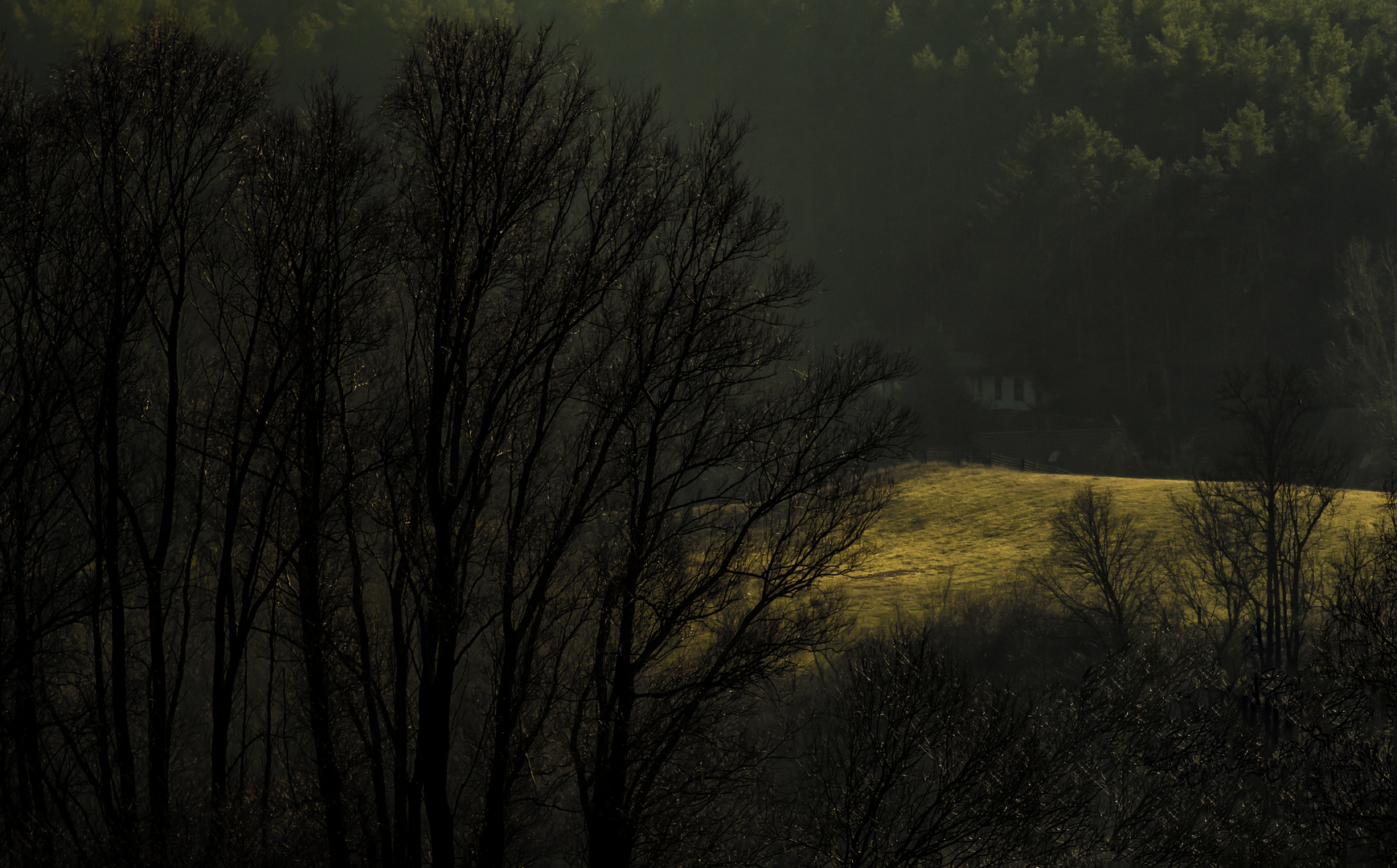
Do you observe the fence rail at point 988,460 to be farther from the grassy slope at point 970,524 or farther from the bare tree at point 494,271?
the bare tree at point 494,271

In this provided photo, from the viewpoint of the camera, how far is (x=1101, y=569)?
2652 centimetres

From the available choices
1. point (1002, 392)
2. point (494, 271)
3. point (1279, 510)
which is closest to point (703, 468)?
point (494, 271)

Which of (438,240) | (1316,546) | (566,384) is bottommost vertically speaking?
(1316,546)

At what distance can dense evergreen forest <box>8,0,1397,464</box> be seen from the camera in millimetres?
48281

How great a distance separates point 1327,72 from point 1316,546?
35380 mm

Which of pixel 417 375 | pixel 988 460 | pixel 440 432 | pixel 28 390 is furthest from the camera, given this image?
pixel 988 460

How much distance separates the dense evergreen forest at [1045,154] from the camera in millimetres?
48281

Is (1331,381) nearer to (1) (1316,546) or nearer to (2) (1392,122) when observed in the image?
(2) (1392,122)

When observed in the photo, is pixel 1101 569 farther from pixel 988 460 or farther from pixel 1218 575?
pixel 988 460

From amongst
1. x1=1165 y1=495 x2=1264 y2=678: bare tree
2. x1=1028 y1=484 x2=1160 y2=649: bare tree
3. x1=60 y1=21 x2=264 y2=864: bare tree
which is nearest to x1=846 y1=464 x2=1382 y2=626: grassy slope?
x1=1028 y1=484 x2=1160 y2=649: bare tree

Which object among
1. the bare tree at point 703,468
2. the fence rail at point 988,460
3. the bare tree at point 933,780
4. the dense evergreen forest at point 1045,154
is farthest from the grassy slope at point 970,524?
the bare tree at point 703,468

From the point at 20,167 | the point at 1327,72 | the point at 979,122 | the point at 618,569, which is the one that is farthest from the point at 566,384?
the point at 979,122

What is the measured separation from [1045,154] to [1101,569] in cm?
3812

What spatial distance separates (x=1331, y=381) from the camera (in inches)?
1793
